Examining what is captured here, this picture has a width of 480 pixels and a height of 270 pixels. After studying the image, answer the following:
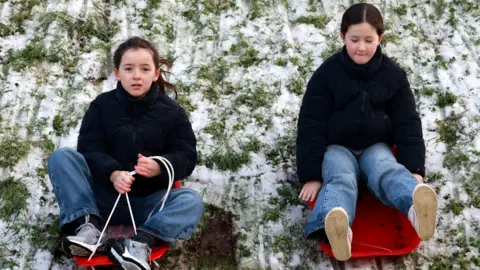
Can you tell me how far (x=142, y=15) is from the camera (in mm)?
5059

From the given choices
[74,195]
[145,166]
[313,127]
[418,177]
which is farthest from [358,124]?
[74,195]

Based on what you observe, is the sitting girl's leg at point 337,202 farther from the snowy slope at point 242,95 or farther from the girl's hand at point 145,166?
the girl's hand at point 145,166

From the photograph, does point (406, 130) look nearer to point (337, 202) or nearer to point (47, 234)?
point (337, 202)

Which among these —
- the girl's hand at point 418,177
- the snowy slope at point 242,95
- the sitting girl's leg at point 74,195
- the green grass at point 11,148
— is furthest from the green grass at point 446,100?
the green grass at point 11,148

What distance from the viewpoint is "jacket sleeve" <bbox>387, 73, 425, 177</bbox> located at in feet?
11.3

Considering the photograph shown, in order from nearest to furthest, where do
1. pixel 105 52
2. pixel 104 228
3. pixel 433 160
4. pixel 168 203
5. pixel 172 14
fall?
pixel 104 228 < pixel 168 203 < pixel 433 160 < pixel 105 52 < pixel 172 14

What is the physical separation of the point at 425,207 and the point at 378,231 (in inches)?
22.6

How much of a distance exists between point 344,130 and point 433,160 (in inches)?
30.6

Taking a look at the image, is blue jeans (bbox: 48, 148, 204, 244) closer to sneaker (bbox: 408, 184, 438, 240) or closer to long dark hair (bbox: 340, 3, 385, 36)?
sneaker (bbox: 408, 184, 438, 240)

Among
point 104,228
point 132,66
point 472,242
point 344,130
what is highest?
point 132,66

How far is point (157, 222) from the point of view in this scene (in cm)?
306

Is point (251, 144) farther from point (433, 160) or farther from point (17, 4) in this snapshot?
point (17, 4)

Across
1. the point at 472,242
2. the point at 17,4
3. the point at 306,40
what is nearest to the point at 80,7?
Answer: the point at 17,4

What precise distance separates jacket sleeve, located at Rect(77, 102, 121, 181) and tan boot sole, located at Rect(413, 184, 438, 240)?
152 cm
